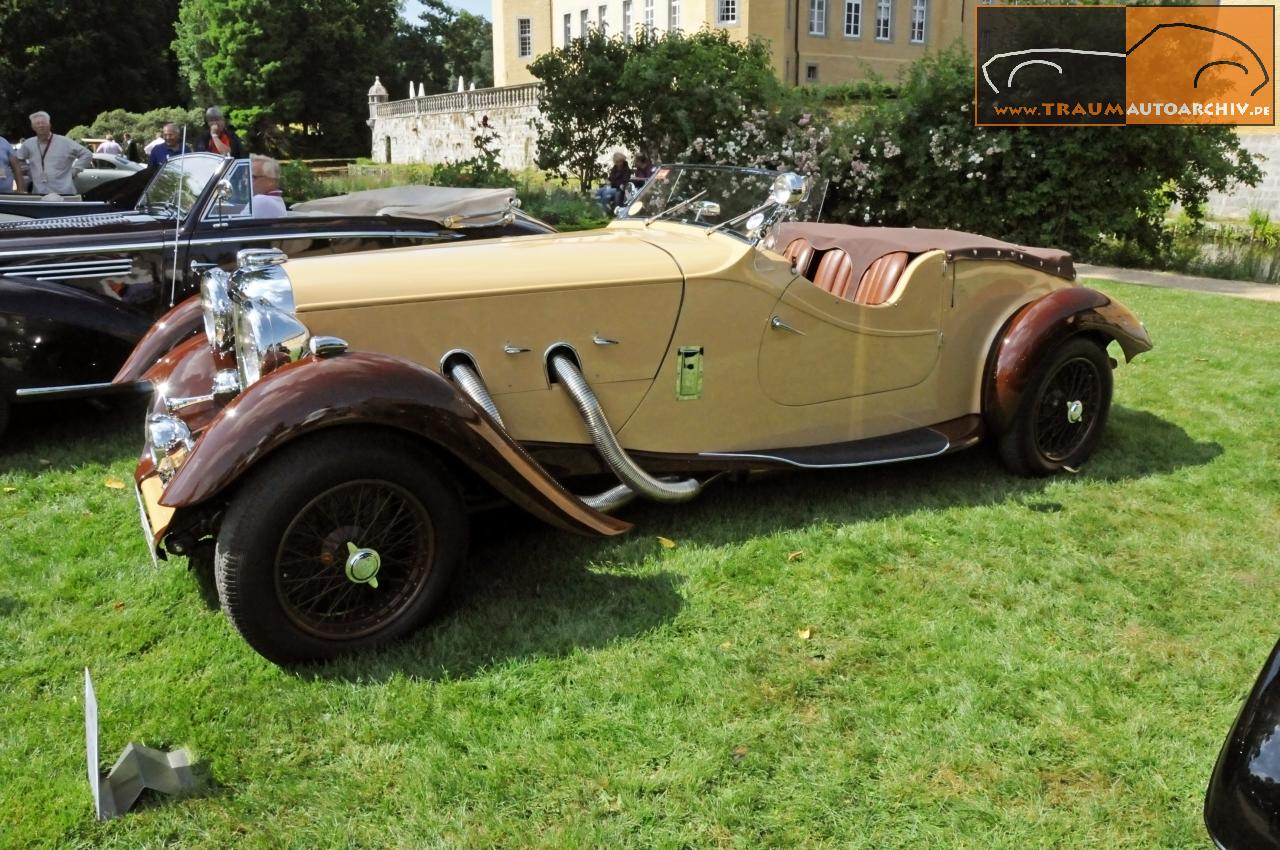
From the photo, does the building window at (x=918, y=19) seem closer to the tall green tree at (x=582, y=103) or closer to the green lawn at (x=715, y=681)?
the tall green tree at (x=582, y=103)

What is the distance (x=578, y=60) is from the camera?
53.7ft

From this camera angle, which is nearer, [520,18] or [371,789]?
[371,789]

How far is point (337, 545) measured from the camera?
3051mm

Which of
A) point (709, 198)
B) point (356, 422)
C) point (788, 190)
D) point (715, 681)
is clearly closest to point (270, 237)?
point (709, 198)

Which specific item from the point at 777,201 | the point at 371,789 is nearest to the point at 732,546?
the point at 777,201

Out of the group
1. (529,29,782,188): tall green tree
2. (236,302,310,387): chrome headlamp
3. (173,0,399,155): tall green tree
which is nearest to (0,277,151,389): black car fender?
(236,302,310,387): chrome headlamp

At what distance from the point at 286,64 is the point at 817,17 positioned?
2692cm

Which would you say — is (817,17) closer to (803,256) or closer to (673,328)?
(803,256)

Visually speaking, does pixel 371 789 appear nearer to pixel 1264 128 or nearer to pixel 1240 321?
pixel 1240 321

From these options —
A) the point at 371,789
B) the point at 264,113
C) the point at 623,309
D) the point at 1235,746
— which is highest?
the point at 264,113

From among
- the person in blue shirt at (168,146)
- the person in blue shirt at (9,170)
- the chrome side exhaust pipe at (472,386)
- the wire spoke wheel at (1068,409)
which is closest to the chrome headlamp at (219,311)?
the chrome side exhaust pipe at (472,386)

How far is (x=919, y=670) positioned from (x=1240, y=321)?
7.62m

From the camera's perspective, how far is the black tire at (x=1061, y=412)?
469cm

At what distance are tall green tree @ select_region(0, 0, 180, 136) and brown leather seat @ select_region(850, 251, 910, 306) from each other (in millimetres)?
46903
